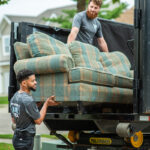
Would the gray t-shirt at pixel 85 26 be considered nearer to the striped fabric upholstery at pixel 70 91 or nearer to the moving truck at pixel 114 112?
the moving truck at pixel 114 112

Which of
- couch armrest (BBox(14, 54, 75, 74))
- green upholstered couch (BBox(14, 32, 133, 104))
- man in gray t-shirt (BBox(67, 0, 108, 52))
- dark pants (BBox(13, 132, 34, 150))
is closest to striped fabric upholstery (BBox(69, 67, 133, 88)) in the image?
green upholstered couch (BBox(14, 32, 133, 104))

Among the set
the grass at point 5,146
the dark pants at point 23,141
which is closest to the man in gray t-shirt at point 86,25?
the dark pants at point 23,141

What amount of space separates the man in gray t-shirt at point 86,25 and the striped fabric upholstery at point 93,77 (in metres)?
0.92

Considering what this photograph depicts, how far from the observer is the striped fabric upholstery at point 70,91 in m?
4.83

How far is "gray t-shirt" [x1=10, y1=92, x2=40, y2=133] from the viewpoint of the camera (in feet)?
14.9

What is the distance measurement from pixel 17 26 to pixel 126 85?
1607mm

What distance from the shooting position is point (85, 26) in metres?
6.11

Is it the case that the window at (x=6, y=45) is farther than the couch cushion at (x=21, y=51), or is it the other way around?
the window at (x=6, y=45)

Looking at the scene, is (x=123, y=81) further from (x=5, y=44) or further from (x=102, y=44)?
(x=5, y=44)

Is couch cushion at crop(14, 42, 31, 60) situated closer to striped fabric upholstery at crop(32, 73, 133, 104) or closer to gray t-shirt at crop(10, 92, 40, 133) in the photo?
striped fabric upholstery at crop(32, 73, 133, 104)

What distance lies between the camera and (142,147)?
520 cm

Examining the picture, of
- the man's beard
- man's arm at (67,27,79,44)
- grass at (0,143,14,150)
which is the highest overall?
the man's beard

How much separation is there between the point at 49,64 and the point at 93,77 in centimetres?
51

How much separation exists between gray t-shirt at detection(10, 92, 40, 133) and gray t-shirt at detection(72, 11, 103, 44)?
5.75ft
